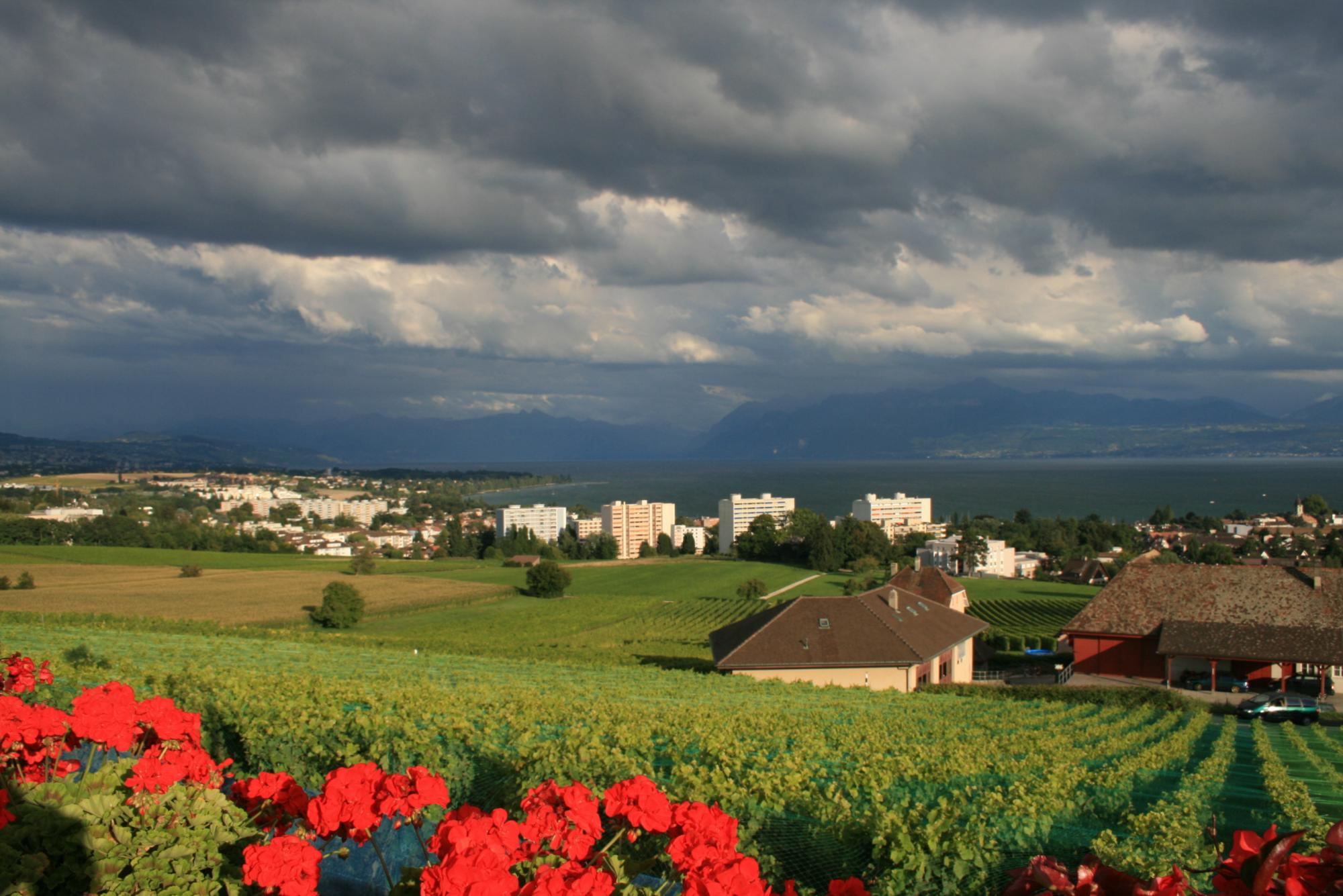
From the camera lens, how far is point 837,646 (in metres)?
25.3

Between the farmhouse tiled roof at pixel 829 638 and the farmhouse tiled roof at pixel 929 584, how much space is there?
64.0 feet

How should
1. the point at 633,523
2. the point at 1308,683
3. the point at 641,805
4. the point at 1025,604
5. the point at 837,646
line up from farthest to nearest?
the point at 633,523 → the point at 1025,604 → the point at 1308,683 → the point at 837,646 → the point at 641,805

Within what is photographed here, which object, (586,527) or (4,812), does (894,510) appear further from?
(4,812)

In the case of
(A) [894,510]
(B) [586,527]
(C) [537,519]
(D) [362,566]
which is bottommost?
(B) [586,527]

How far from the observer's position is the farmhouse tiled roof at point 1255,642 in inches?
1110

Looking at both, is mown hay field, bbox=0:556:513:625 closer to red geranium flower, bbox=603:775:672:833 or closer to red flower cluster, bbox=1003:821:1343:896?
red geranium flower, bbox=603:775:672:833

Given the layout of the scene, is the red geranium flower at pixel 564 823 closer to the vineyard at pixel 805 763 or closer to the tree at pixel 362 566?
the vineyard at pixel 805 763

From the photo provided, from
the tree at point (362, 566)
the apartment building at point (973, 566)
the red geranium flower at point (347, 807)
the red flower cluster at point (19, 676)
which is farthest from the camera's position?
the apartment building at point (973, 566)

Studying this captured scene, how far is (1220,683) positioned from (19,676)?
34.0 metres

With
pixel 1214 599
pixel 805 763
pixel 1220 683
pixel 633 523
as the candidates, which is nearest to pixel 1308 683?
pixel 1220 683

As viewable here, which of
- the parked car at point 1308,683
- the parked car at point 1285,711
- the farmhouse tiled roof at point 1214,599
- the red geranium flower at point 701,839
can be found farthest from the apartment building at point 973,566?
the red geranium flower at point 701,839

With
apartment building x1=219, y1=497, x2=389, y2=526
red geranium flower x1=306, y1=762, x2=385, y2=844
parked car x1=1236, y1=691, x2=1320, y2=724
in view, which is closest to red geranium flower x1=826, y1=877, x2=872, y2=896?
red geranium flower x1=306, y1=762, x2=385, y2=844

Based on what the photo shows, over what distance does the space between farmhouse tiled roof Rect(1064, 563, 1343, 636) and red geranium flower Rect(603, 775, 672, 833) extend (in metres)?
33.8

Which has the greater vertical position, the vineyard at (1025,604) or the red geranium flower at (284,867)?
the red geranium flower at (284,867)
